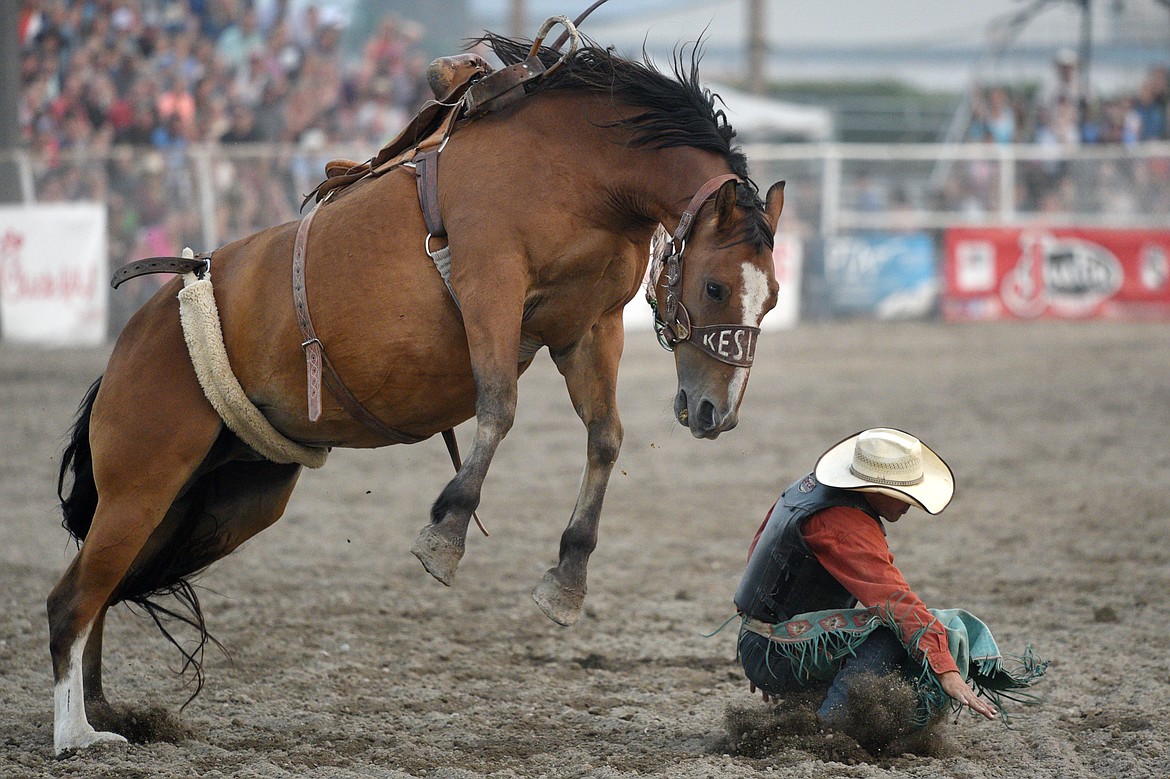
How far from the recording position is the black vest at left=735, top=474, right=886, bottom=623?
3398 mm

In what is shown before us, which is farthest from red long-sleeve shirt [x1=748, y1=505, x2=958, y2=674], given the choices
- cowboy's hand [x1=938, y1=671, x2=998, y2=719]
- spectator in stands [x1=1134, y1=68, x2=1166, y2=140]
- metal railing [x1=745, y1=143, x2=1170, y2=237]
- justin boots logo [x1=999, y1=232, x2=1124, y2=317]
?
spectator in stands [x1=1134, y1=68, x2=1166, y2=140]

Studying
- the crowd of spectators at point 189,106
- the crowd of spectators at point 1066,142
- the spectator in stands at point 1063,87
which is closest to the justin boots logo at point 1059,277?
the crowd of spectators at point 1066,142

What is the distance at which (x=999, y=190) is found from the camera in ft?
50.1

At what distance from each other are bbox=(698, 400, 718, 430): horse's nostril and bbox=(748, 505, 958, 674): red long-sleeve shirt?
0.44 m

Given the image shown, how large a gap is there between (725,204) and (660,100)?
16.6 inches

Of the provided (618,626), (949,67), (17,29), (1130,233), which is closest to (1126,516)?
(618,626)

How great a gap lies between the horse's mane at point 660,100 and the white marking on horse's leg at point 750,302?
90mm

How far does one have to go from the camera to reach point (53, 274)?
40.0 feet

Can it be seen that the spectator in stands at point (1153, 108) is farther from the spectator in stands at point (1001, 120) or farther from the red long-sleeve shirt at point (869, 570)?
the red long-sleeve shirt at point (869, 570)

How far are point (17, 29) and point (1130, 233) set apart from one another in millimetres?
12974

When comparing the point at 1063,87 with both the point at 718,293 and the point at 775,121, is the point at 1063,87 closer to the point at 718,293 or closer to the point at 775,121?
the point at 775,121

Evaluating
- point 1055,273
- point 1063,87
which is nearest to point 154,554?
point 1055,273

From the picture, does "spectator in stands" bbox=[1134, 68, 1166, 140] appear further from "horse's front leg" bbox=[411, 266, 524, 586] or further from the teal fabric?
"horse's front leg" bbox=[411, 266, 524, 586]

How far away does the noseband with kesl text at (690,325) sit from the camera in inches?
124
